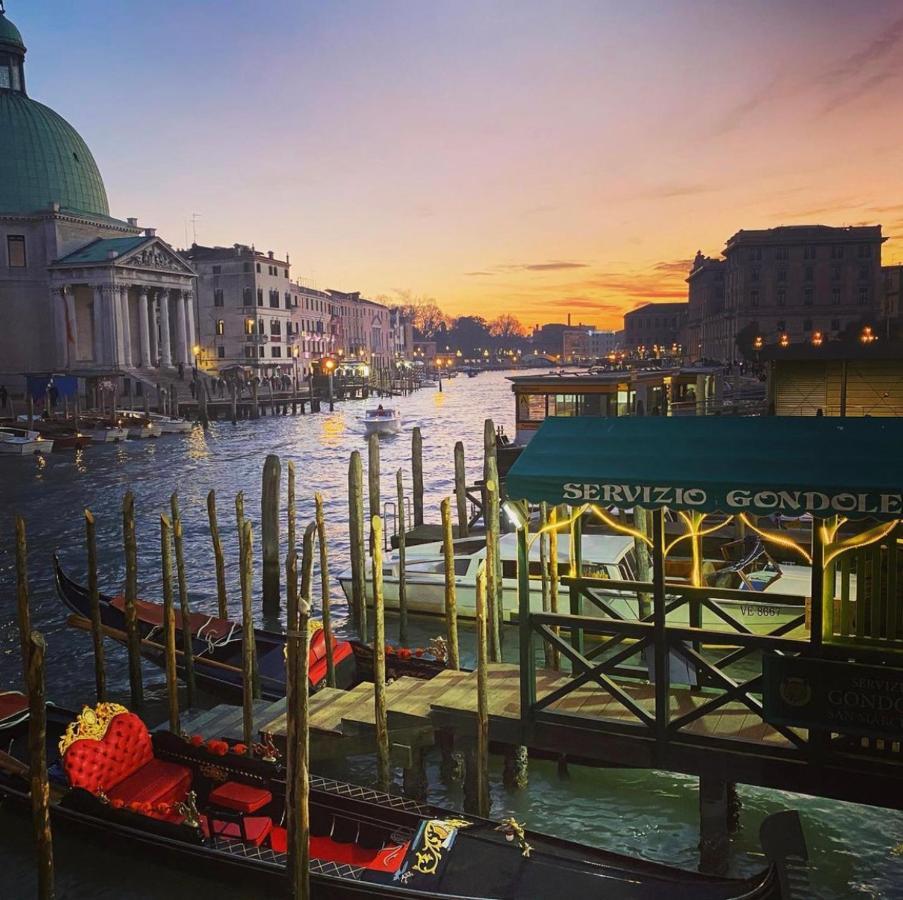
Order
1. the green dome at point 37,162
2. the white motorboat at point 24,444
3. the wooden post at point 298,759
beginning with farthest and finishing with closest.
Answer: the green dome at point 37,162, the white motorboat at point 24,444, the wooden post at point 298,759

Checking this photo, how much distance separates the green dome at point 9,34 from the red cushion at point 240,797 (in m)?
87.2

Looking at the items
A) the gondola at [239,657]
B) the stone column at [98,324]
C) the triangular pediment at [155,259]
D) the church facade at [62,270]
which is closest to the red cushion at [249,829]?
the gondola at [239,657]

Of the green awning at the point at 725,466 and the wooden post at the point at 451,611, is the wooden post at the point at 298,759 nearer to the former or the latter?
the green awning at the point at 725,466

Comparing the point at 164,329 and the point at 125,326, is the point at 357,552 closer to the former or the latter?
the point at 125,326

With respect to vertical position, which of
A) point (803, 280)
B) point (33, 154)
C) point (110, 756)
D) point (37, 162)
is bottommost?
point (110, 756)

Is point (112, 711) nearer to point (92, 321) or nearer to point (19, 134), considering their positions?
point (92, 321)

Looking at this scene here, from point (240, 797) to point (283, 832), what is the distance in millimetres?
571

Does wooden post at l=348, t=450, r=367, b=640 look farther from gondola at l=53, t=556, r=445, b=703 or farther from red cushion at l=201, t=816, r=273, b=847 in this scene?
red cushion at l=201, t=816, r=273, b=847

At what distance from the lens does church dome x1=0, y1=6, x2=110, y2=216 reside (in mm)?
72688

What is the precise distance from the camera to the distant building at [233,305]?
90.9 m

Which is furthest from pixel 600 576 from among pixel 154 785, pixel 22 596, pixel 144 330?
pixel 144 330

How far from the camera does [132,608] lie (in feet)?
37.8

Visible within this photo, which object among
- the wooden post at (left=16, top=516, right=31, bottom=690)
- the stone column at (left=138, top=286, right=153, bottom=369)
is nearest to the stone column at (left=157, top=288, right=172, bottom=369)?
the stone column at (left=138, top=286, right=153, bottom=369)

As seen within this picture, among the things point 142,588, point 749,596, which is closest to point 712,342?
point 142,588
